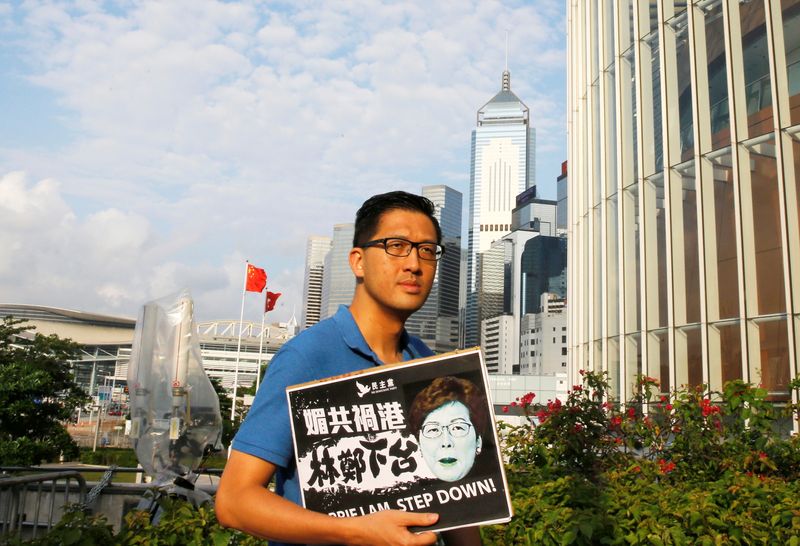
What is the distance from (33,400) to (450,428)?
18.6 metres

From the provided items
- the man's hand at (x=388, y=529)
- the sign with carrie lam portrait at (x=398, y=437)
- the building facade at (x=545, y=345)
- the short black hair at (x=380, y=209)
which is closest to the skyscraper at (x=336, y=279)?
the building facade at (x=545, y=345)

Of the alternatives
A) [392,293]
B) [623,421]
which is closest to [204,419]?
[623,421]

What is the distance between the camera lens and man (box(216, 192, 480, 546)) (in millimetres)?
1459

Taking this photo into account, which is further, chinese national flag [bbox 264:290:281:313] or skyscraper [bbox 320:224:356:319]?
skyscraper [bbox 320:224:356:319]

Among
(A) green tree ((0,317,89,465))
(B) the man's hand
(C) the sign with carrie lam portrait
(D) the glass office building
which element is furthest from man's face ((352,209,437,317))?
(A) green tree ((0,317,89,465))

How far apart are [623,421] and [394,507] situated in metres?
6.43

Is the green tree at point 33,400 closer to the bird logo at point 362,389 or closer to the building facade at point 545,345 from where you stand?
the bird logo at point 362,389

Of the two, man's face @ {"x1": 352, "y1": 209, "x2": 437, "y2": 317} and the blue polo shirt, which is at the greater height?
man's face @ {"x1": 352, "y1": 209, "x2": 437, "y2": 317}

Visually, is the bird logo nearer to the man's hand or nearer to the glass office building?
the man's hand

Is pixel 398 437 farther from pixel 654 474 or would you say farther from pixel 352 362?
pixel 654 474

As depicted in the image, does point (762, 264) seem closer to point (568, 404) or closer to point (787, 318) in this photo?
point (787, 318)

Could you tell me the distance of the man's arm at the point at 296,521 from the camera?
1.42 m

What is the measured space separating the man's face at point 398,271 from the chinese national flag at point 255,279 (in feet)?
120

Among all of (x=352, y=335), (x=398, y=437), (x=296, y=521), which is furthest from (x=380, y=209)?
(x=296, y=521)
